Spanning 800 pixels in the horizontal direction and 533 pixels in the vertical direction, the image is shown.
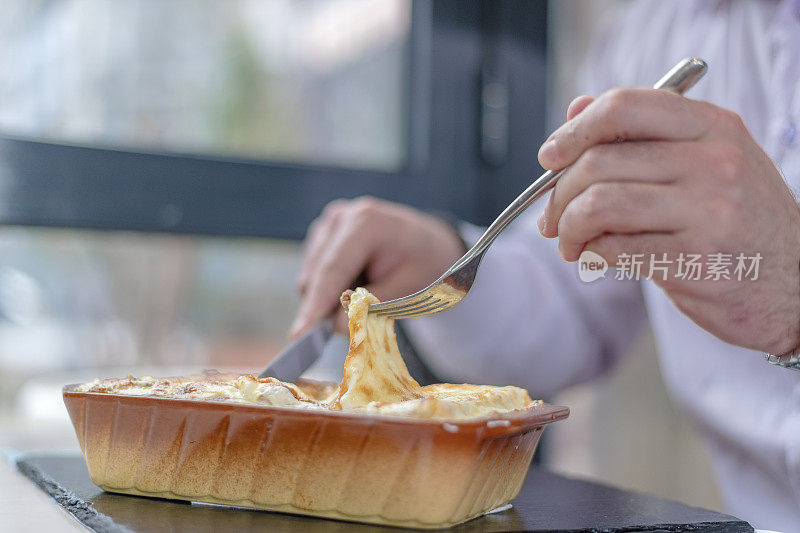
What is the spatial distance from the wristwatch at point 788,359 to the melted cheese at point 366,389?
0.29 metres

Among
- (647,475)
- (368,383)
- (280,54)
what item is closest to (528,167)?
(280,54)

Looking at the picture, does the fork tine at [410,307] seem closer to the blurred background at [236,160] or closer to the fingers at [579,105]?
the fingers at [579,105]

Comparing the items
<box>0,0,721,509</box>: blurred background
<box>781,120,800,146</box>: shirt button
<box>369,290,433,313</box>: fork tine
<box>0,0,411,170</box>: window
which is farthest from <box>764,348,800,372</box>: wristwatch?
<box>0,0,411,170</box>: window

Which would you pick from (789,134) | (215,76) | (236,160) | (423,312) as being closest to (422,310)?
(423,312)

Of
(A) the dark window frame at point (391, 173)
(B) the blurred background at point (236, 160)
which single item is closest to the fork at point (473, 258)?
(B) the blurred background at point (236, 160)

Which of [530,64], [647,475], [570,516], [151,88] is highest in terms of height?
[530,64]

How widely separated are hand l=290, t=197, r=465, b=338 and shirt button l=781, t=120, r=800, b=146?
17.0 inches

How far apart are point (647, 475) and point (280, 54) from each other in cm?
116

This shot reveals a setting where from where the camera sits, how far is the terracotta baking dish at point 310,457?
20.2 inches

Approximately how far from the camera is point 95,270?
1533 millimetres

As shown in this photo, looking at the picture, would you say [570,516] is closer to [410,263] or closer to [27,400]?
[410,263]

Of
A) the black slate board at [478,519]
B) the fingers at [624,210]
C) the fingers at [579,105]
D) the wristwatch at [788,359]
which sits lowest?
the black slate board at [478,519]

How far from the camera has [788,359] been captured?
2.49 feet

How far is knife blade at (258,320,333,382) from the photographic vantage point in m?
0.74
